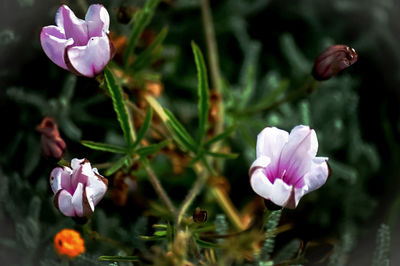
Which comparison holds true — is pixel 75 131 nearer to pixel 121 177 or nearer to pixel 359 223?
pixel 121 177

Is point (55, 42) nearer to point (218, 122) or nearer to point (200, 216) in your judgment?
point (200, 216)

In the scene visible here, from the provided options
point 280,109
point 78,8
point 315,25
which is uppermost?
point 315,25

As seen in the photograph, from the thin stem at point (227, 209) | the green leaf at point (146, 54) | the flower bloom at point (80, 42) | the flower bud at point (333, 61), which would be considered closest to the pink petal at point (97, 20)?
the flower bloom at point (80, 42)

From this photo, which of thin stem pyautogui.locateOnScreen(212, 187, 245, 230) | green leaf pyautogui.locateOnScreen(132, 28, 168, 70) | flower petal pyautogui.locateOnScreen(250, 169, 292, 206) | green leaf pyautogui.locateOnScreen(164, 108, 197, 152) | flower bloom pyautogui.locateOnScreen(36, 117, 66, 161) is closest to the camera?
flower petal pyautogui.locateOnScreen(250, 169, 292, 206)

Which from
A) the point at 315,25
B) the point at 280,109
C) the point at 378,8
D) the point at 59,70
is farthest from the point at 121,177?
the point at 378,8

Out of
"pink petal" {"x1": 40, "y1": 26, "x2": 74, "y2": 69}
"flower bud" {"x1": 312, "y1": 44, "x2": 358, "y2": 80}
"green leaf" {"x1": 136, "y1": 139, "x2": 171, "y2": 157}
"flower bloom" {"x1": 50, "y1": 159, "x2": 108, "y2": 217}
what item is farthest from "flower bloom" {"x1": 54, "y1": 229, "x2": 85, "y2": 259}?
"flower bud" {"x1": 312, "y1": 44, "x2": 358, "y2": 80}

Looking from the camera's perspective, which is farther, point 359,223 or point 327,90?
point 327,90

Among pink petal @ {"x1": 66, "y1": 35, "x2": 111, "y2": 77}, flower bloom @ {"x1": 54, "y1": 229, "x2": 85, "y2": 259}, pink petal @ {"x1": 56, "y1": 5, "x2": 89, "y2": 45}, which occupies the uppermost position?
pink petal @ {"x1": 56, "y1": 5, "x2": 89, "y2": 45}

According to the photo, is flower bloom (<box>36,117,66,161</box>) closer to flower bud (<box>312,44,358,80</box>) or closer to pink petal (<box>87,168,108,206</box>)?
pink petal (<box>87,168,108,206</box>)
